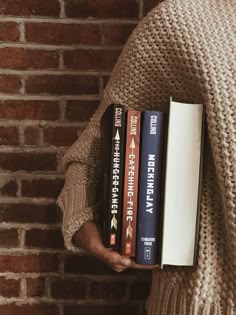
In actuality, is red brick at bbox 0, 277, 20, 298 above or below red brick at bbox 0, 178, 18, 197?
below

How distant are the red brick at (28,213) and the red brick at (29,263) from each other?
0.10 m

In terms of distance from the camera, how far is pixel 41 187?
1211 mm

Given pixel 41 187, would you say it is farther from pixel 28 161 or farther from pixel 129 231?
pixel 129 231

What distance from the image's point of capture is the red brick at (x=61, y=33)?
44.7 inches

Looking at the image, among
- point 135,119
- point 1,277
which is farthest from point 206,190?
point 1,277

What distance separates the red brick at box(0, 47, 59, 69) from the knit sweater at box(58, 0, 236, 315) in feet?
0.93

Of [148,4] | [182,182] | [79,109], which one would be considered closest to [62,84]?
[79,109]

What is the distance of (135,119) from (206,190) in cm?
17

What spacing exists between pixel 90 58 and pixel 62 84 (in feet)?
0.30

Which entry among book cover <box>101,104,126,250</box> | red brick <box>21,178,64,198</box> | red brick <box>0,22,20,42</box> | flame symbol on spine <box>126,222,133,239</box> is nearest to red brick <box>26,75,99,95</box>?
red brick <box>0,22,20,42</box>

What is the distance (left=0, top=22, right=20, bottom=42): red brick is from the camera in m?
1.13

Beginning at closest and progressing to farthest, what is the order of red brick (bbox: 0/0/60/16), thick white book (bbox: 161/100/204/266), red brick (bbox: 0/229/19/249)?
thick white book (bbox: 161/100/204/266) → red brick (bbox: 0/0/60/16) → red brick (bbox: 0/229/19/249)

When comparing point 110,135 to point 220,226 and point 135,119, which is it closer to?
point 135,119

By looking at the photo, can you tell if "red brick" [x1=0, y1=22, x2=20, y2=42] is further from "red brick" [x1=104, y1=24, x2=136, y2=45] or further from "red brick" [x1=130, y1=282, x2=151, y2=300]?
"red brick" [x1=130, y1=282, x2=151, y2=300]
